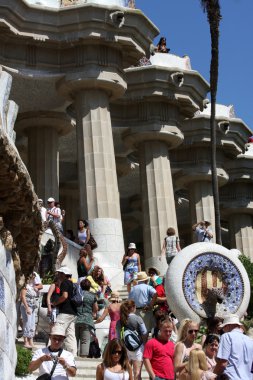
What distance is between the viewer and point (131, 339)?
49.1 feet

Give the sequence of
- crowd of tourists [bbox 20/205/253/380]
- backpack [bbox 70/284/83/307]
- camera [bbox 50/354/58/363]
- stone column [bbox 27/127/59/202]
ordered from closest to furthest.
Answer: camera [bbox 50/354/58/363]
crowd of tourists [bbox 20/205/253/380]
backpack [bbox 70/284/83/307]
stone column [bbox 27/127/59/202]

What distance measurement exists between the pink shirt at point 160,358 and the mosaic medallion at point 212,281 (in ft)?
23.6

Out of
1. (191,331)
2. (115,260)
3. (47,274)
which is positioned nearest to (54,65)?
(115,260)

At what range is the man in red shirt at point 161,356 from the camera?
41.2 feet

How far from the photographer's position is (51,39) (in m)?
32.4

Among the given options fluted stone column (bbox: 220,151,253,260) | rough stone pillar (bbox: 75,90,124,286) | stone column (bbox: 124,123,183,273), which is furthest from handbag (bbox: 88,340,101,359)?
fluted stone column (bbox: 220,151,253,260)

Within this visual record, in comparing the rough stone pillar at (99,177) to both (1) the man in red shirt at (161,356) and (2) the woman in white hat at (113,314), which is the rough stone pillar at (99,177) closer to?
(2) the woman in white hat at (113,314)

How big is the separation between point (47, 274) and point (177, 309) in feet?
16.5

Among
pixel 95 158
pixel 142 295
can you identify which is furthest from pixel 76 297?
pixel 95 158

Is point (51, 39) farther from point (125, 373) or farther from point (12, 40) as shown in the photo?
point (125, 373)

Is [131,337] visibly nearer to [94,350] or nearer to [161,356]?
[161,356]

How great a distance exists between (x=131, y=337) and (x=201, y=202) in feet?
98.6

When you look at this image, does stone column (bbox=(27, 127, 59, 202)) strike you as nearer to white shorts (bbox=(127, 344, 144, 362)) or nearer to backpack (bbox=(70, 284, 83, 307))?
backpack (bbox=(70, 284, 83, 307))

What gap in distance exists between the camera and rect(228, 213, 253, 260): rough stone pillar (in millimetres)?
51531
